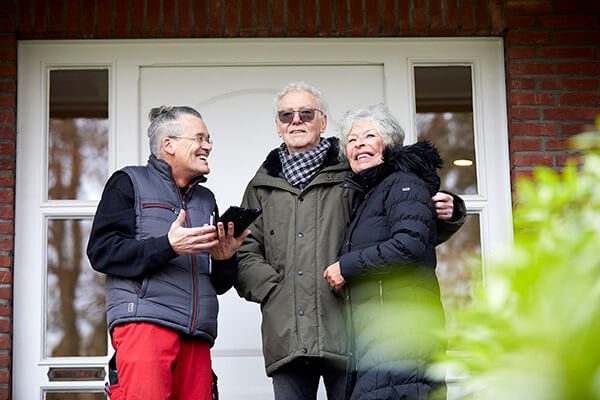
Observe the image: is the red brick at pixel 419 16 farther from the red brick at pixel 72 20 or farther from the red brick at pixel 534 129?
the red brick at pixel 72 20

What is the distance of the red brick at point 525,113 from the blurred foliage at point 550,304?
3.80m

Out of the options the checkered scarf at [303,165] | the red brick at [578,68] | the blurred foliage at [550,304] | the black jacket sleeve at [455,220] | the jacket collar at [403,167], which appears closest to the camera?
the blurred foliage at [550,304]

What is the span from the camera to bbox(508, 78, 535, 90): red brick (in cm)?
418

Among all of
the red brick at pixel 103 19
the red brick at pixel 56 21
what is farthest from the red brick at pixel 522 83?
the red brick at pixel 56 21

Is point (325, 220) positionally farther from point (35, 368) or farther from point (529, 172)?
point (35, 368)

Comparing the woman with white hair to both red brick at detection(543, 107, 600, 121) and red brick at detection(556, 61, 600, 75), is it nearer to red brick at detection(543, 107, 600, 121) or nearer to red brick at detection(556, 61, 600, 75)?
red brick at detection(543, 107, 600, 121)

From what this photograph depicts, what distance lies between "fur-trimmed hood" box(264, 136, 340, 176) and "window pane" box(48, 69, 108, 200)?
48.9 inches

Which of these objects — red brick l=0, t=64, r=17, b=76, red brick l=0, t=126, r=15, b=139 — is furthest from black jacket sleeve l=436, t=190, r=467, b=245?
red brick l=0, t=64, r=17, b=76

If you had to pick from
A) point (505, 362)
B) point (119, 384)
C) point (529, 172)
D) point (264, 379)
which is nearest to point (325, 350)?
point (119, 384)

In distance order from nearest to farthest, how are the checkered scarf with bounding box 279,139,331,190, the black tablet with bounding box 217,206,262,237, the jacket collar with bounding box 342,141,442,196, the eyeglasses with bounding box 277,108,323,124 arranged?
the black tablet with bounding box 217,206,262,237 → the jacket collar with bounding box 342,141,442,196 → the checkered scarf with bounding box 279,139,331,190 → the eyeglasses with bounding box 277,108,323,124

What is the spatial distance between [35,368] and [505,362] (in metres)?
3.88

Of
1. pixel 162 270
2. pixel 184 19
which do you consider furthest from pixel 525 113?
pixel 162 270

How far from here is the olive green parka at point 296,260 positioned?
302 cm

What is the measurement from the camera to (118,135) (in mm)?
4223
